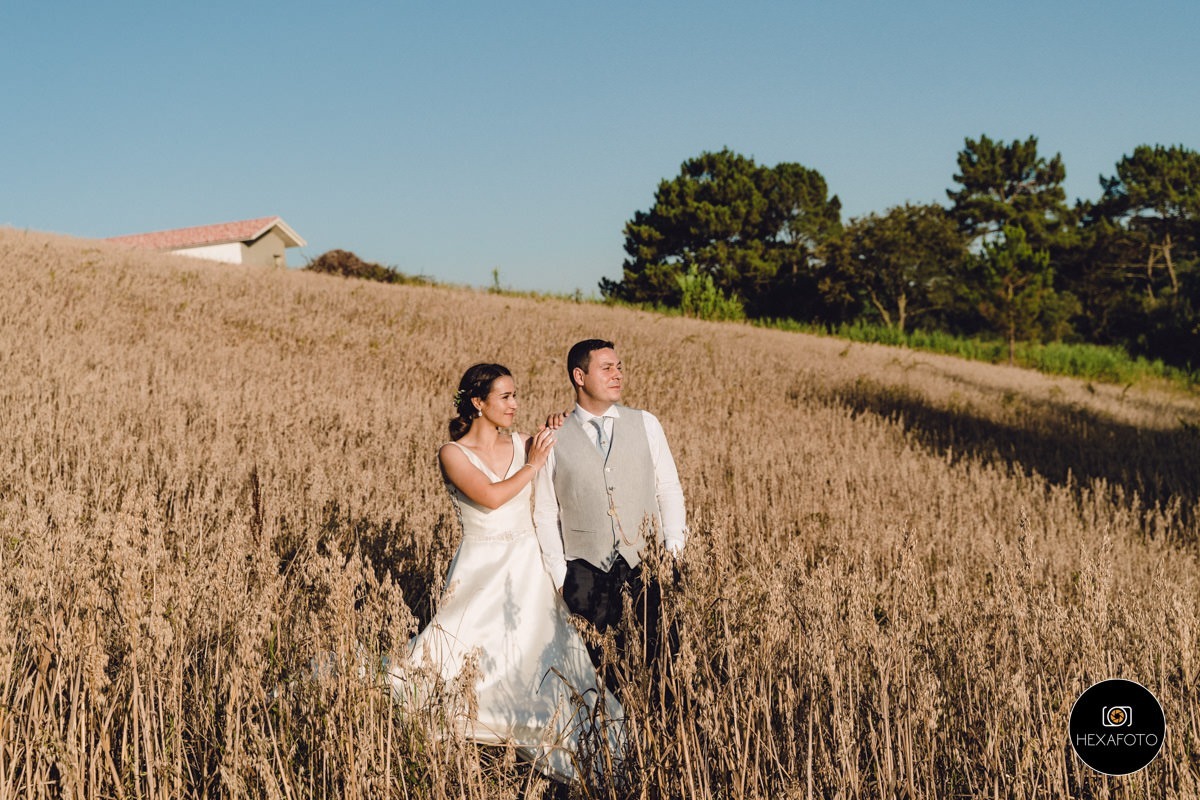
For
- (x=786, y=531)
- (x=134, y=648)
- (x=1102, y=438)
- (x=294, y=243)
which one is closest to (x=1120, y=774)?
(x=134, y=648)

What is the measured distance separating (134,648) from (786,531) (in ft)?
13.1

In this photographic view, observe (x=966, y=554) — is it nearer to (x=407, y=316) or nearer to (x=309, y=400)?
(x=309, y=400)

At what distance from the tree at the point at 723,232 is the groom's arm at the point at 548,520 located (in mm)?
38884

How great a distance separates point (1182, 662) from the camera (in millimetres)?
2307

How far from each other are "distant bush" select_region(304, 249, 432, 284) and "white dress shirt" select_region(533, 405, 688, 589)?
2396 cm

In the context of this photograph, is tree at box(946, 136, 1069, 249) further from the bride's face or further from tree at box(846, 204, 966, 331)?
the bride's face

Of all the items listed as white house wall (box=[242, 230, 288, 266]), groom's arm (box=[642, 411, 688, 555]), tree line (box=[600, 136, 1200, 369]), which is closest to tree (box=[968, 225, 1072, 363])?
tree line (box=[600, 136, 1200, 369])

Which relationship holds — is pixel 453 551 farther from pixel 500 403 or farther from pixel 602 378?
pixel 602 378

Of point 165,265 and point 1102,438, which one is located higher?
point 165,265

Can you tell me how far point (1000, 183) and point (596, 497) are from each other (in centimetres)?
5757

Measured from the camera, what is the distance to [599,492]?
3.24m

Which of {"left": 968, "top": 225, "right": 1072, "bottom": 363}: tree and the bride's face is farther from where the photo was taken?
{"left": 968, "top": 225, "right": 1072, "bottom": 363}: tree

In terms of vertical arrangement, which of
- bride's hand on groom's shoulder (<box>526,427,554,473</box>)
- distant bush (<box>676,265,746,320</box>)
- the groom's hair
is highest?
distant bush (<box>676,265,746,320</box>)

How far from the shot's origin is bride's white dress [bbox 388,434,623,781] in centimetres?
291
